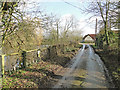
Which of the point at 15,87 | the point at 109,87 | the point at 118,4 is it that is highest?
the point at 118,4

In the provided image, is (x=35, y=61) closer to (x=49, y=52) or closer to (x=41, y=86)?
(x=49, y=52)

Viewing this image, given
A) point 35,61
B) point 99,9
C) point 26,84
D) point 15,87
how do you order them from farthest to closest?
point 99,9
point 35,61
point 26,84
point 15,87

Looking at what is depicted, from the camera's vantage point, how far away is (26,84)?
4.73 metres

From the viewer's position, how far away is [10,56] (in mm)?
6004

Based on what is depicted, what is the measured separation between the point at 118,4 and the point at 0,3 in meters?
9.51

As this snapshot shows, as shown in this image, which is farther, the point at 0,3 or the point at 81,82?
the point at 81,82

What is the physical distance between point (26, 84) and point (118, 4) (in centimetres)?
972

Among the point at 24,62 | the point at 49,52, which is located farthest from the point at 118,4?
the point at 24,62

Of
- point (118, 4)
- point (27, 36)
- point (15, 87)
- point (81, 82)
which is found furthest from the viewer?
point (118, 4)

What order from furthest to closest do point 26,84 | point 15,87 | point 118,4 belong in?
point 118,4, point 26,84, point 15,87

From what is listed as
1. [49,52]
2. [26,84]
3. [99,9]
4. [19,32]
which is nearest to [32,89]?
[26,84]

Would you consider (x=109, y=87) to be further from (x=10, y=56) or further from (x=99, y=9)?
(x=99, y=9)

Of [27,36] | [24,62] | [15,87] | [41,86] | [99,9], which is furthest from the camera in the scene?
[99,9]

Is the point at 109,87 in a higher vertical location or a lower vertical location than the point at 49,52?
lower
